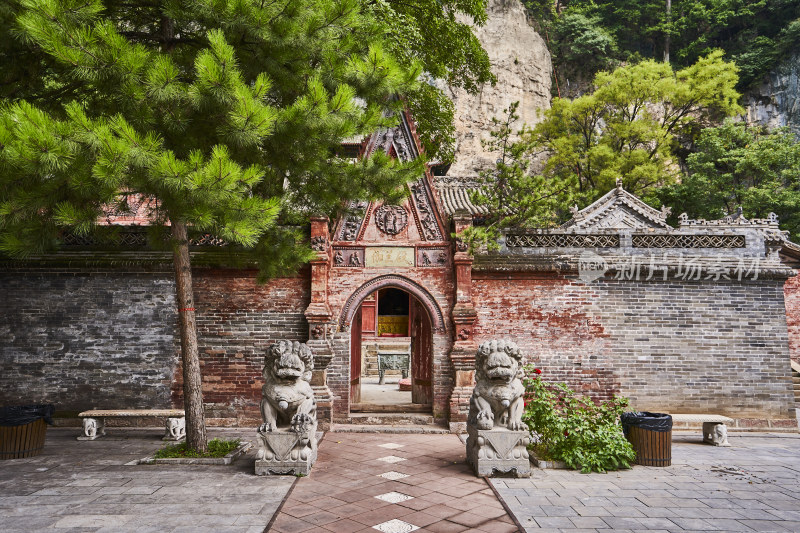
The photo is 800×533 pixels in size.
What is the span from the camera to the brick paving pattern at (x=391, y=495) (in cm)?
441

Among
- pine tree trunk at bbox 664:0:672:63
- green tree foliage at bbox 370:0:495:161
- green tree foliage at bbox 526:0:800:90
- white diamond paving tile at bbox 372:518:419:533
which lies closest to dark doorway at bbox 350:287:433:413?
green tree foliage at bbox 370:0:495:161

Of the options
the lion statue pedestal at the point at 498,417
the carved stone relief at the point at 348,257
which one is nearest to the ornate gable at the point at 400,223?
the carved stone relief at the point at 348,257

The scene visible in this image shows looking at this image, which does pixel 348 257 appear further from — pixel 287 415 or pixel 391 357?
pixel 391 357

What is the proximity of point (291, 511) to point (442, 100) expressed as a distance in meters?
10.8

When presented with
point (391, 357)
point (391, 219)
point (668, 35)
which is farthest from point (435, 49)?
point (668, 35)

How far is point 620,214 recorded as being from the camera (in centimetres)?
1689

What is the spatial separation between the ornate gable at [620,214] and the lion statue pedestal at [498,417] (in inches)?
455

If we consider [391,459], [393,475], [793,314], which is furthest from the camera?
[793,314]

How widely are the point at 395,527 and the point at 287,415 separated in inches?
94.9

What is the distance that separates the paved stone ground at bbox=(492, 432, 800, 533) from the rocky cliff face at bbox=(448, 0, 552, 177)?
2337 cm

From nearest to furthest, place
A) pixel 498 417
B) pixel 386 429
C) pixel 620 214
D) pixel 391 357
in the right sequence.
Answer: pixel 498 417 → pixel 386 429 → pixel 391 357 → pixel 620 214

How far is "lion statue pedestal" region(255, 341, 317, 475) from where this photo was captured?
234 inches

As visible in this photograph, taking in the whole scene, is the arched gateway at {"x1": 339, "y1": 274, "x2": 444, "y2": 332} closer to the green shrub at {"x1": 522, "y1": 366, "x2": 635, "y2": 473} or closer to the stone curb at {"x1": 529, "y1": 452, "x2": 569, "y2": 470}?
the green shrub at {"x1": 522, "y1": 366, "x2": 635, "y2": 473}

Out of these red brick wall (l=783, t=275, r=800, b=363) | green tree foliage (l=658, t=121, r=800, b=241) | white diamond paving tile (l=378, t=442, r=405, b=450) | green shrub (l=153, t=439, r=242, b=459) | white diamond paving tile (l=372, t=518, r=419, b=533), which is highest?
green tree foliage (l=658, t=121, r=800, b=241)
